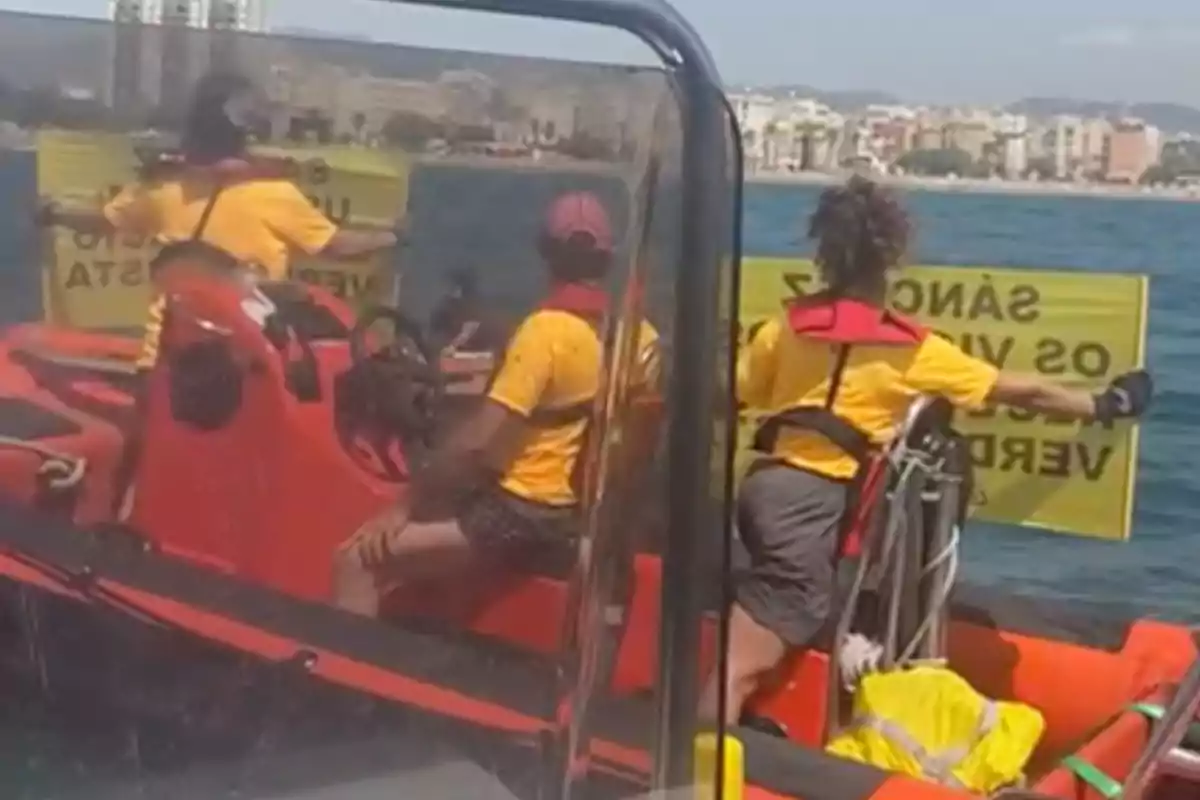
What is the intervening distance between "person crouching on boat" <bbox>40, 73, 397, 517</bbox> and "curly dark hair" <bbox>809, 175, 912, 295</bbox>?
2.16 m

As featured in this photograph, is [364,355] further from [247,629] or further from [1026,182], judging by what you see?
[1026,182]

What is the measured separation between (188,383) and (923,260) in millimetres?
3241

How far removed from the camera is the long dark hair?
127cm

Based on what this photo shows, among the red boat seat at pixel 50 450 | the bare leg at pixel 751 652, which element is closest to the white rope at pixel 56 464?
the red boat seat at pixel 50 450

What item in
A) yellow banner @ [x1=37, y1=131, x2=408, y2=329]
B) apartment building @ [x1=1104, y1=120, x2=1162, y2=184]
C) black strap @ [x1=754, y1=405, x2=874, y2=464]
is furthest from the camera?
apartment building @ [x1=1104, y1=120, x2=1162, y2=184]

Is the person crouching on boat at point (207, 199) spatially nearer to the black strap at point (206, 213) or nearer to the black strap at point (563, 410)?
the black strap at point (206, 213)

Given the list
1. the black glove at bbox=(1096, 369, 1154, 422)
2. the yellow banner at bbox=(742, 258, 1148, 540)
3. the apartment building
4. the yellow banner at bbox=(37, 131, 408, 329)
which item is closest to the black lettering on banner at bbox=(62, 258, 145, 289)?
the yellow banner at bbox=(37, 131, 408, 329)

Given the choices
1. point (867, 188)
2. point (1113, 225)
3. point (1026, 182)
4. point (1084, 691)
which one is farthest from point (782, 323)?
point (1113, 225)

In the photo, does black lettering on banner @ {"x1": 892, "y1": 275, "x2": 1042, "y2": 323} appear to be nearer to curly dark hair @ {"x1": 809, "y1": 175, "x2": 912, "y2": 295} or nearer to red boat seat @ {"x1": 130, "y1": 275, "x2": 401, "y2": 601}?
curly dark hair @ {"x1": 809, "y1": 175, "x2": 912, "y2": 295}

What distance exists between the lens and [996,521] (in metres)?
4.15

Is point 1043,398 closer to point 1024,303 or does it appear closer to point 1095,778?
point 1024,303

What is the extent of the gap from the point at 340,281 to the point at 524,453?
165 mm

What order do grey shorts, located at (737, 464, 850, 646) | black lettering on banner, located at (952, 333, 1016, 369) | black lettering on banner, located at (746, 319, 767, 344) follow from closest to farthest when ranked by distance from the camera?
1. grey shorts, located at (737, 464, 850, 646)
2. black lettering on banner, located at (746, 319, 767, 344)
3. black lettering on banner, located at (952, 333, 1016, 369)

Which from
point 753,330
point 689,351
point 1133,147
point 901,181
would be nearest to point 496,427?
point 689,351
